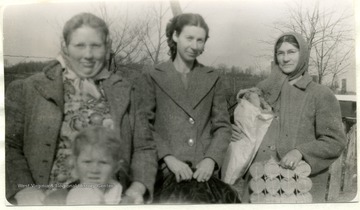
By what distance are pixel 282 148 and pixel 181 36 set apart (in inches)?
29.2

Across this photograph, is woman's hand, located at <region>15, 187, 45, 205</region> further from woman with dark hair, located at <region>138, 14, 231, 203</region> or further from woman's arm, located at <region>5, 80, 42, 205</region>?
woman with dark hair, located at <region>138, 14, 231, 203</region>

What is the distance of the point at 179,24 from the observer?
280cm

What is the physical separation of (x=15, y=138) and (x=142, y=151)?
0.62 m

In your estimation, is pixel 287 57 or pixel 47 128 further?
pixel 287 57

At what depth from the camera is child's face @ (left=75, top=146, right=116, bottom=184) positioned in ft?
9.10

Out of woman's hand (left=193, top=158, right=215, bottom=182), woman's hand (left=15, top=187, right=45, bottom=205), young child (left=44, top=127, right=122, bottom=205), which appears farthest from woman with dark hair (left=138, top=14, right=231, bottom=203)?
woman's hand (left=15, top=187, right=45, bottom=205)

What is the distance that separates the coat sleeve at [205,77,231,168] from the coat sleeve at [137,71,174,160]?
0.69 ft

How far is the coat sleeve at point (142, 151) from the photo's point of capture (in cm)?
281

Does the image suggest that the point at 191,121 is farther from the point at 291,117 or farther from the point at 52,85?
the point at 52,85

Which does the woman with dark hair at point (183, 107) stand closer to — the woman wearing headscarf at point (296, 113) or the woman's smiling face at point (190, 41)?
the woman's smiling face at point (190, 41)

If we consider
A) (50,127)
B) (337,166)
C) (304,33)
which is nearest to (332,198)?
(337,166)

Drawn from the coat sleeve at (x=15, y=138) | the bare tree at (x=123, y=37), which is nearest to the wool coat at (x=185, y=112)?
the bare tree at (x=123, y=37)

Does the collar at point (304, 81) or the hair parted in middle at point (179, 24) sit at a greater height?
the hair parted in middle at point (179, 24)

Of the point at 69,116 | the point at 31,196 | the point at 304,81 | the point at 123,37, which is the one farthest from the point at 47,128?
the point at 304,81
